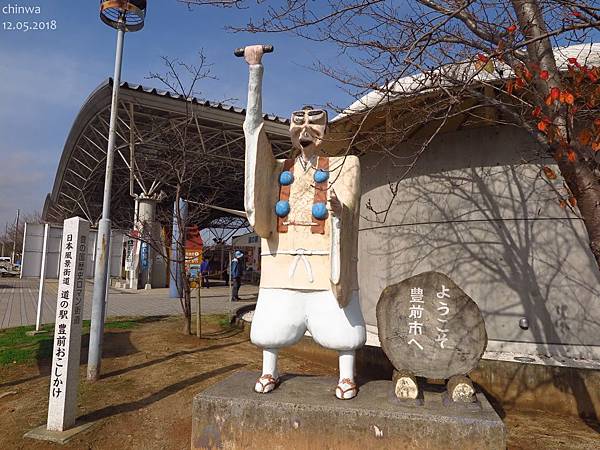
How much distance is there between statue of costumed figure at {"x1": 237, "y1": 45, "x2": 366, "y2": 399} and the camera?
11.0 ft

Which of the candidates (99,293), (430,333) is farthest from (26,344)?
(430,333)

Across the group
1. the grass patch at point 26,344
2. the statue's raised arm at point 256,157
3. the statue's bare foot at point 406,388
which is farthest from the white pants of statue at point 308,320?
the grass patch at point 26,344

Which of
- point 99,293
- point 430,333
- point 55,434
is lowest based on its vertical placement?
point 55,434

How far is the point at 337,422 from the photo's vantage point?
3.06 meters

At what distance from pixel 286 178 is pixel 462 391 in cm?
215

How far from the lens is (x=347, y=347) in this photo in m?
3.35

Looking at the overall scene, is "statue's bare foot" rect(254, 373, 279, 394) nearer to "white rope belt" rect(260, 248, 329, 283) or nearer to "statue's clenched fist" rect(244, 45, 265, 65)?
"white rope belt" rect(260, 248, 329, 283)

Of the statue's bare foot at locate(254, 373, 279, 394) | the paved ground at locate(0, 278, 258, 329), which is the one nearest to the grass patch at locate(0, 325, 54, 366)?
the paved ground at locate(0, 278, 258, 329)

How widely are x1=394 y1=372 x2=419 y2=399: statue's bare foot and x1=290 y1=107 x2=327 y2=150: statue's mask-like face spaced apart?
2000mm

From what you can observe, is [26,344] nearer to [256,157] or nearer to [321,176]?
[256,157]

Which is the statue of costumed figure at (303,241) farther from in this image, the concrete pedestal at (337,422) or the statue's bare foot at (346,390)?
the concrete pedestal at (337,422)

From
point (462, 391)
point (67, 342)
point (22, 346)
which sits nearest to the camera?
point (462, 391)

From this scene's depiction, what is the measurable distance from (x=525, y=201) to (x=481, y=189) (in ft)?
2.03

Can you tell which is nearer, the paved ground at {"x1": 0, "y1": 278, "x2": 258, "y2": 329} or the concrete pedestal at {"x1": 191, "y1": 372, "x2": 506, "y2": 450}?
the concrete pedestal at {"x1": 191, "y1": 372, "x2": 506, "y2": 450}
